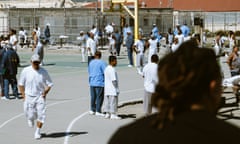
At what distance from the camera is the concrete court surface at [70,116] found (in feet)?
47.4

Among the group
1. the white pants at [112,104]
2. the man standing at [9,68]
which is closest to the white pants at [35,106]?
the white pants at [112,104]

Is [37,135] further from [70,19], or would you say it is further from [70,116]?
[70,19]

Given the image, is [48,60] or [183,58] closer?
[183,58]

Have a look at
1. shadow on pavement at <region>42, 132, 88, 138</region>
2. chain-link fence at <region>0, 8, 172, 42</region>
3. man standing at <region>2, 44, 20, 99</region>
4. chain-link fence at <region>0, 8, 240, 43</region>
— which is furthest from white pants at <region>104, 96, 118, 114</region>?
chain-link fence at <region>0, 8, 172, 42</region>

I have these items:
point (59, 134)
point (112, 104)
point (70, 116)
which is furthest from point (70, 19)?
point (59, 134)

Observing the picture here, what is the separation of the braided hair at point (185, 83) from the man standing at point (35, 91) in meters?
11.0

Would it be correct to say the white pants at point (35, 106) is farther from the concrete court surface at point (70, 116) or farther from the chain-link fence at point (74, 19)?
the chain-link fence at point (74, 19)

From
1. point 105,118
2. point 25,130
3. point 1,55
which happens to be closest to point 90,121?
point 105,118

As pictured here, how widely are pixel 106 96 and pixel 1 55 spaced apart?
660cm

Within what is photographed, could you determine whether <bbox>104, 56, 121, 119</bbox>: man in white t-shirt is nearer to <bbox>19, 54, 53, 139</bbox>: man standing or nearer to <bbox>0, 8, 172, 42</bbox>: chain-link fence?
<bbox>19, 54, 53, 139</bbox>: man standing

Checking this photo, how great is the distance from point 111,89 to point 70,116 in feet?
5.08

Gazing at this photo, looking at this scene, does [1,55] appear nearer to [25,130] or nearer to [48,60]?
[25,130]

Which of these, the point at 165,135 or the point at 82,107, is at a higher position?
the point at 165,135

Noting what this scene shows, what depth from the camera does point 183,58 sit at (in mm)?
3012
